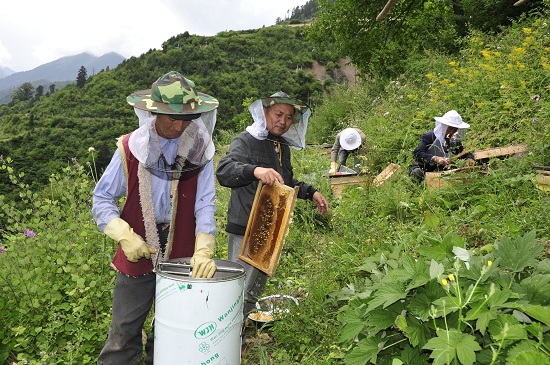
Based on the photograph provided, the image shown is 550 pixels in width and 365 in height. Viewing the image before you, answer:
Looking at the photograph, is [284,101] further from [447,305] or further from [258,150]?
[447,305]

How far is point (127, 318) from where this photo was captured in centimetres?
271

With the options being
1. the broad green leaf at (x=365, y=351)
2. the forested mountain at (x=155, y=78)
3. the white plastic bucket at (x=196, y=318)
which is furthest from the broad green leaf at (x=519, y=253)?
the forested mountain at (x=155, y=78)

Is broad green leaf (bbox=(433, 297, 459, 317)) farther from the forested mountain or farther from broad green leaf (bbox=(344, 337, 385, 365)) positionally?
the forested mountain

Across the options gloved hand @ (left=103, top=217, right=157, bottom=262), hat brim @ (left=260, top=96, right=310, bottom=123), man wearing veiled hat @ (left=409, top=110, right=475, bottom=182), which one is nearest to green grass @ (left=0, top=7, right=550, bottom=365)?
man wearing veiled hat @ (left=409, top=110, right=475, bottom=182)

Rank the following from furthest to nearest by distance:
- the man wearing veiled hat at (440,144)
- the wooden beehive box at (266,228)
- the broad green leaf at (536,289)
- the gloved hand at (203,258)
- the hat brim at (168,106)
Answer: the man wearing veiled hat at (440,144), the wooden beehive box at (266,228), the hat brim at (168,106), the gloved hand at (203,258), the broad green leaf at (536,289)

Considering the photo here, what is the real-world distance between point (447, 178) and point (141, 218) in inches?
129

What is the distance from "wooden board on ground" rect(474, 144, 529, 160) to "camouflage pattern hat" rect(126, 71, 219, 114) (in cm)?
409

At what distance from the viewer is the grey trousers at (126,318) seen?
2.71m

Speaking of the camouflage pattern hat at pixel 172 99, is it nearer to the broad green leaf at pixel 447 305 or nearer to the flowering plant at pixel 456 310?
the flowering plant at pixel 456 310

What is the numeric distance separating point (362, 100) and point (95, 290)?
1165cm

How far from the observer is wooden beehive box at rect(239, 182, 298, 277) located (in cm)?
316

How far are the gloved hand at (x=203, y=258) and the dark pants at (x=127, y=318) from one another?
423 millimetres

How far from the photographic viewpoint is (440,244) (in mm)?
2170

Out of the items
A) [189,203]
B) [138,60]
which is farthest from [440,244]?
[138,60]
